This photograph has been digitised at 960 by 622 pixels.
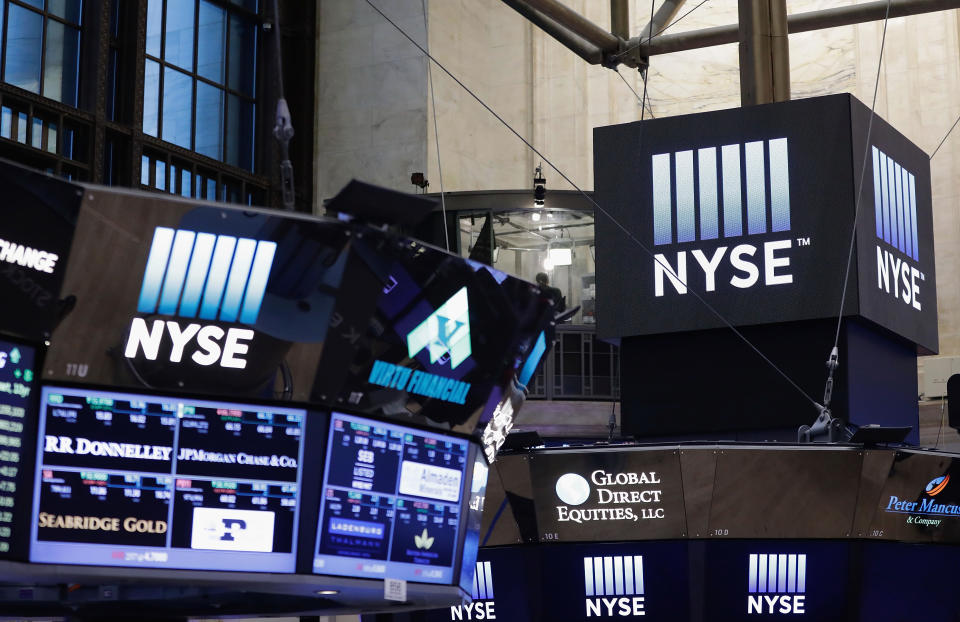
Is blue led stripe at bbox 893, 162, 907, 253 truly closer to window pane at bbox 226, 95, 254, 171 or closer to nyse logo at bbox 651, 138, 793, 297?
nyse logo at bbox 651, 138, 793, 297

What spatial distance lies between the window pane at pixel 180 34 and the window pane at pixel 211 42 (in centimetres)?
29

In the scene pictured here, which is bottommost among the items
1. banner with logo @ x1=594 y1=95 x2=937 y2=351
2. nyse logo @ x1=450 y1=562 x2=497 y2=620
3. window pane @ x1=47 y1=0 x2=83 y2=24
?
nyse logo @ x1=450 y1=562 x2=497 y2=620

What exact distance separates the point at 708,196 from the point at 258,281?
22.9 ft

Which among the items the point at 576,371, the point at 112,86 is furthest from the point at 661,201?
the point at 112,86

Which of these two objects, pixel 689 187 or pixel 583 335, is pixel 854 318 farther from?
pixel 583 335

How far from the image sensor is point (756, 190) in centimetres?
1289

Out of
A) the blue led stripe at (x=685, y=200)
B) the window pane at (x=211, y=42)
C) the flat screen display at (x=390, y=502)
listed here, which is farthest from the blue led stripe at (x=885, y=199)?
the window pane at (x=211, y=42)

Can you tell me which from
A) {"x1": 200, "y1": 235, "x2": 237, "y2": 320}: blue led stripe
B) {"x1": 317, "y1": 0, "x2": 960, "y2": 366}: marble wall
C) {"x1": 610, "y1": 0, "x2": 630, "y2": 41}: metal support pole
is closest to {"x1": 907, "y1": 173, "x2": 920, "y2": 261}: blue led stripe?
{"x1": 610, "y1": 0, "x2": 630, "y2": 41}: metal support pole

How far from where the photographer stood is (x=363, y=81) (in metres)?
29.9

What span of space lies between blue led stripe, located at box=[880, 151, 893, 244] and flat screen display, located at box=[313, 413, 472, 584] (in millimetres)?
6622

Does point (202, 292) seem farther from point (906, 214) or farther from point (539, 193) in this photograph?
point (539, 193)

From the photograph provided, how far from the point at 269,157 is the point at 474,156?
174 inches

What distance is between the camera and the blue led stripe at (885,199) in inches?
518

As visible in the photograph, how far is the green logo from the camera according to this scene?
757 centimetres
